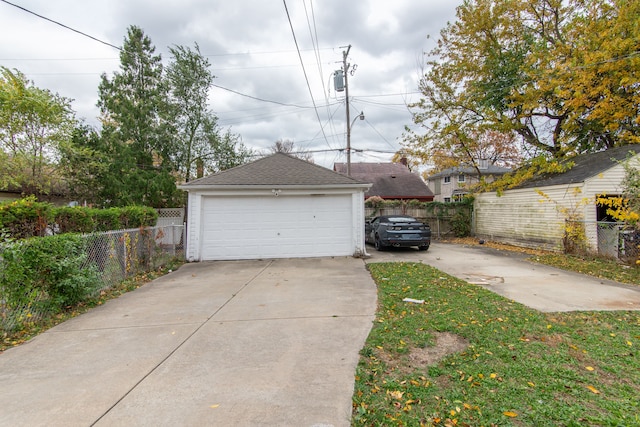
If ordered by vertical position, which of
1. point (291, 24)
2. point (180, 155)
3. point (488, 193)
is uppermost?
point (291, 24)

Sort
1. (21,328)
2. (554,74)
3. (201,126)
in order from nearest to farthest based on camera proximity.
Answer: (21,328)
(554,74)
(201,126)

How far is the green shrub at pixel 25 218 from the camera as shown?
4.61m

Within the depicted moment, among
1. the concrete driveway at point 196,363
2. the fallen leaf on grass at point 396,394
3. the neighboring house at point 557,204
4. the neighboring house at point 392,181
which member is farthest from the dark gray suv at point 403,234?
the neighboring house at point 392,181

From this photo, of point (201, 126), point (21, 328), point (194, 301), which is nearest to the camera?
point (21, 328)

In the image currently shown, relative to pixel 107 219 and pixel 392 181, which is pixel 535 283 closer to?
pixel 107 219

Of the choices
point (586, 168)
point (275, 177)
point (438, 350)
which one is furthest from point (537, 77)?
point (438, 350)

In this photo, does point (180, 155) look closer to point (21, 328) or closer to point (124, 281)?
point (124, 281)

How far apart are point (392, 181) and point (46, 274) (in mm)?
22784

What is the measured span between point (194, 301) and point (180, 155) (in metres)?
11.9

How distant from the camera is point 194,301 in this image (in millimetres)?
5082

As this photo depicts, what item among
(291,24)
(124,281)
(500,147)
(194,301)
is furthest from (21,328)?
(500,147)

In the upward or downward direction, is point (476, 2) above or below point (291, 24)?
above

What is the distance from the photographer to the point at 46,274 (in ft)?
13.9

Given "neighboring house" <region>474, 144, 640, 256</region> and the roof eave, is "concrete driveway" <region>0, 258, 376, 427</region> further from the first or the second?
"neighboring house" <region>474, 144, 640, 256</region>
